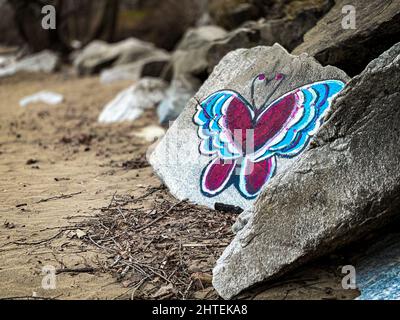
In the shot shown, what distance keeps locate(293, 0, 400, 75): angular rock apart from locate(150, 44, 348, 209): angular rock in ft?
1.52

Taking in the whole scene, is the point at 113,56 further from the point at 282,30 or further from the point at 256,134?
the point at 256,134

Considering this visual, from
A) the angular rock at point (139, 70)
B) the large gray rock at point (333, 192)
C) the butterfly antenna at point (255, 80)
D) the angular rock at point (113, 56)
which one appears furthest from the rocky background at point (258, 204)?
the angular rock at point (113, 56)

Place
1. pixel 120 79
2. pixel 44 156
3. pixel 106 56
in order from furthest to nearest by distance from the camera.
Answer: pixel 106 56
pixel 120 79
pixel 44 156

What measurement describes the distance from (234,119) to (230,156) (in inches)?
15.3

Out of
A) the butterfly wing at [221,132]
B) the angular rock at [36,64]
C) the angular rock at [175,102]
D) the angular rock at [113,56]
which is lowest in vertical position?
the angular rock at [36,64]

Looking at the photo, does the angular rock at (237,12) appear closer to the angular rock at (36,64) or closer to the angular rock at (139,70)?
the angular rock at (139,70)

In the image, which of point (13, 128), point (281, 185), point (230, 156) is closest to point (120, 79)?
point (13, 128)

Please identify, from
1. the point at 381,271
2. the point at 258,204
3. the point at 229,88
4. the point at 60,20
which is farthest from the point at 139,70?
the point at 381,271

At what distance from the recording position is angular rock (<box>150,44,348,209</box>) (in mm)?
4809

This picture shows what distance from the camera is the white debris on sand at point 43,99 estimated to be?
11.2 metres

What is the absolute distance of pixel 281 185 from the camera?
3.67 metres

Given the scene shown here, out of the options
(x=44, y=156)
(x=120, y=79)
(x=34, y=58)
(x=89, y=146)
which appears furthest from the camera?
(x=34, y=58)

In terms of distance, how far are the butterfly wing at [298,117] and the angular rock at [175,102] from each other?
11.1 ft

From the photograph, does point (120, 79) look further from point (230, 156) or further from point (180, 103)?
point (230, 156)
